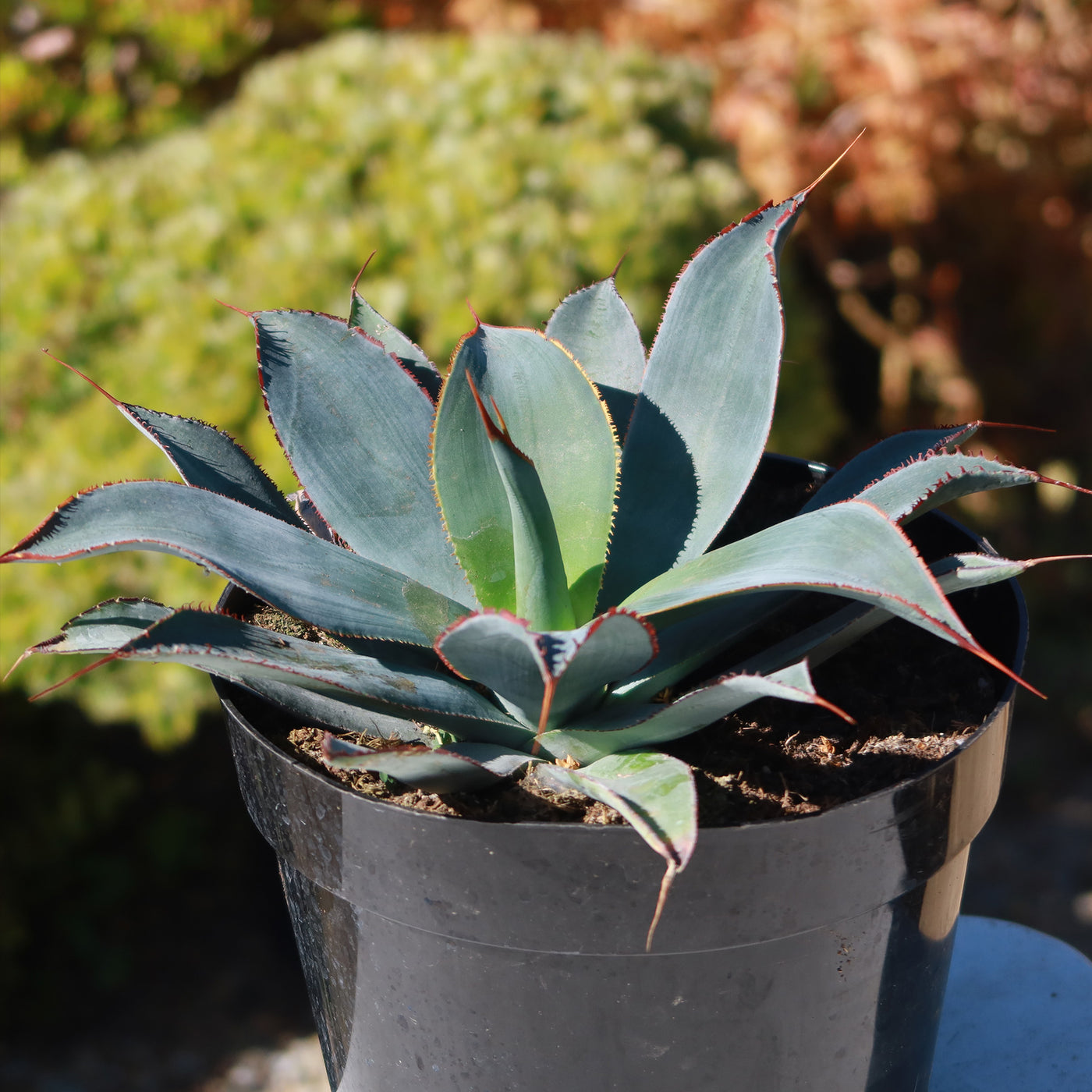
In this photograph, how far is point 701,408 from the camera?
832 millimetres

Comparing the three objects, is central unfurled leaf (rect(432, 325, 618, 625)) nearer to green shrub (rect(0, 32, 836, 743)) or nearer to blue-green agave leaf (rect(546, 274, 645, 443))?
blue-green agave leaf (rect(546, 274, 645, 443))

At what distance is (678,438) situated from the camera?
85 cm

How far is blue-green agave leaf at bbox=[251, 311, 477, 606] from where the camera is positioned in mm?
818

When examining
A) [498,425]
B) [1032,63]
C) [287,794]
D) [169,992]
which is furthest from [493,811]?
[1032,63]

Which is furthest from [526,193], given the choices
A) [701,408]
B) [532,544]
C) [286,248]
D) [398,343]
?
[532,544]

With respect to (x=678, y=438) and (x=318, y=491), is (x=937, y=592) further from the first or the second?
(x=318, y=491)

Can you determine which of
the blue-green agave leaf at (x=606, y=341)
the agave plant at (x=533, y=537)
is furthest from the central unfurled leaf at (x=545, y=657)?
the blue-green agave leaf at (x=606, y=341)

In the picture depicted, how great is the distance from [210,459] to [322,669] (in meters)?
0.24

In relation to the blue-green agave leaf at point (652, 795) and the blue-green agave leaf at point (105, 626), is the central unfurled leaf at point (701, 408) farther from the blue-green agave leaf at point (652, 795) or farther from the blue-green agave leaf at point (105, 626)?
the blue-green agave leaf at point (105, 626)

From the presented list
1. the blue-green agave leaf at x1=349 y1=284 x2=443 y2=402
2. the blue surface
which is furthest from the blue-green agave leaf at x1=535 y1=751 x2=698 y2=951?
the blue surface

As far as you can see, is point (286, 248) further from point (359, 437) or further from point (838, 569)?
point (838, 569)

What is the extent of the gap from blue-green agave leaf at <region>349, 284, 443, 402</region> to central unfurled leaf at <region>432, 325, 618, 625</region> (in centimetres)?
13

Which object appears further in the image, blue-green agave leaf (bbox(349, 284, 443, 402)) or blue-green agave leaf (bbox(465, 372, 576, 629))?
blue-green agave leaf (bbox(349, 284, 443, 402))

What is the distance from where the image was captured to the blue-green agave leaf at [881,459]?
0.81 m
